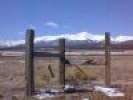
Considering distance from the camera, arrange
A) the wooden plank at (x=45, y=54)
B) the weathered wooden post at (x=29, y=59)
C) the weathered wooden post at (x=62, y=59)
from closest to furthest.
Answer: the weathered wooden post at (x=29, y=59) < the wooden plank at (x=45, y=54) < the weathered wooden post at (x=62, y=59)

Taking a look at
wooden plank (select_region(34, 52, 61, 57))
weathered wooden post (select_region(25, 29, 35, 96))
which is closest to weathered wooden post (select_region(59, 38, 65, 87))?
wooden plank (select_region(34, 52, 61, 57))

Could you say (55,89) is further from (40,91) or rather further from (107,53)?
(107,53)

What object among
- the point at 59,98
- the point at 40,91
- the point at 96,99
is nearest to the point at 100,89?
the point at 96,99

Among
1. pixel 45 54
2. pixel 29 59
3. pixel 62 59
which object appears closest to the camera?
pixel 29 59

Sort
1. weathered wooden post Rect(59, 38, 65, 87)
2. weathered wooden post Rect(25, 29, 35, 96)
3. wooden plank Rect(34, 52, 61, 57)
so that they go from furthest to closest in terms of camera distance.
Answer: weathered wooden post Rect(59, 38, 65, 87) < wooden plank Rect(34, 52, 61, 57) < weathered wooden post Rect(25, 29, 35, 96)

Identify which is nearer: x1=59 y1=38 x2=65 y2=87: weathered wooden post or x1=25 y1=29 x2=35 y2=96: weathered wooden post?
x1=25 y1=29 x2=35 y2=96: weathered wooden post

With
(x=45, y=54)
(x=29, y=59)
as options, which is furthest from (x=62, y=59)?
(x=29, y=59)

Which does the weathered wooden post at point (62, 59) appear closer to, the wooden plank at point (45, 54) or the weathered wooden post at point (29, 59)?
the wooden plank at point (45, 54)

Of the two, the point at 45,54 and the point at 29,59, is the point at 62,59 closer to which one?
the point at 45,54

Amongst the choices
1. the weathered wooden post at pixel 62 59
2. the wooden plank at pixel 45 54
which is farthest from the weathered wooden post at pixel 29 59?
the weathered wooden post at pixel 62 59

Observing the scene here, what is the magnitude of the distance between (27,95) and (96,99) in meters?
1.76

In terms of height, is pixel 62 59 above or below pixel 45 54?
below

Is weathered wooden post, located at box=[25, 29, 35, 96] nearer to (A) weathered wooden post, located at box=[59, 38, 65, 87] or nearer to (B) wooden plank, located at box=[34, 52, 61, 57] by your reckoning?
(B) wooden plank, located at box=[34, 52, 61, 57]

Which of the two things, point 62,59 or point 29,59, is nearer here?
point 29,59
